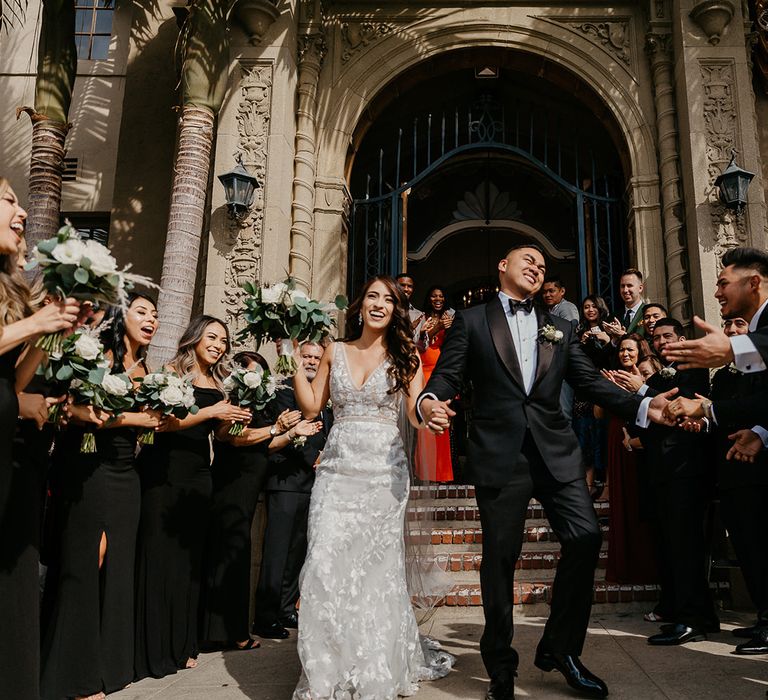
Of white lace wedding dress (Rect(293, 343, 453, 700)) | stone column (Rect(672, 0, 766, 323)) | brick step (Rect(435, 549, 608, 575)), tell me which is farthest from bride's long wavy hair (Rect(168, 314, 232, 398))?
stone column (Rect(672, 0, 766, 323))

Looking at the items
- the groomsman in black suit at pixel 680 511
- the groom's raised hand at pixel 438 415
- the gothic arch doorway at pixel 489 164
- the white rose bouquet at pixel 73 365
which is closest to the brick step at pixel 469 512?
the groomsman in black suit at pixel 680 511

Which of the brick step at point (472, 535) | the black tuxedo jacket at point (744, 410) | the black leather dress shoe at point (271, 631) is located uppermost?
the black tuxedo jacket at point (744, 410)

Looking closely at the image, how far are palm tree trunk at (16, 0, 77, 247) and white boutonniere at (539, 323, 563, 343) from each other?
6.72 meters

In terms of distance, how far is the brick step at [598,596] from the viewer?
5.74 m

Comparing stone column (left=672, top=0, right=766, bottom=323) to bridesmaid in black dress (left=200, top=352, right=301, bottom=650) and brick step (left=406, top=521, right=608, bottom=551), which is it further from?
bridesmaid in black dress (left=200, top=352, right=301, bottom=650)

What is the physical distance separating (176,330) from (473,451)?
4529 millimetres

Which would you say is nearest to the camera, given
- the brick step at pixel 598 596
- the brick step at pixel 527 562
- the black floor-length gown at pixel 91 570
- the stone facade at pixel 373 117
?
the black floor-length gown at pixel 91 570

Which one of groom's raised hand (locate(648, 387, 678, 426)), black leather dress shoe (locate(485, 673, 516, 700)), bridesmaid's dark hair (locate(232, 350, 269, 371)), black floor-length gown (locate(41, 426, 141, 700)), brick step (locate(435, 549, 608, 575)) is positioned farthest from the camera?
brick step (locate(435, 549, 608, 575))

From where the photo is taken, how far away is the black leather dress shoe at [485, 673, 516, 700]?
3443mm

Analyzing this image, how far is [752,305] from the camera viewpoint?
3818 mm

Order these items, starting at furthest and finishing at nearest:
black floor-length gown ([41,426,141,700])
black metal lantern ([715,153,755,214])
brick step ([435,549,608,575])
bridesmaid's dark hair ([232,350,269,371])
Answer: black metal lantern ([715,153,755,214]), brick step ([435,549,608,575]), bridesmaid's dark hair ([232,350,269,371]), black floor-length gown ([41,426,141,700])

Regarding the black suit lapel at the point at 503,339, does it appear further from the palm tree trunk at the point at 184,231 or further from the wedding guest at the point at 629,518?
the palm tree trunk at the point at 184,231

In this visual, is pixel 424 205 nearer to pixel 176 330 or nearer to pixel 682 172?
pixel 682 172

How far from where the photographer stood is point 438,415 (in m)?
3.54
